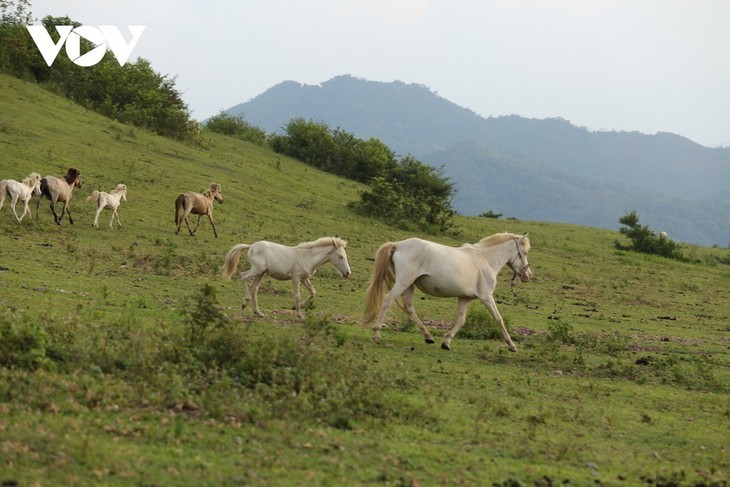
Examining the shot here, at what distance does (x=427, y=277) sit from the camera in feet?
47.7

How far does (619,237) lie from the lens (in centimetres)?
5247

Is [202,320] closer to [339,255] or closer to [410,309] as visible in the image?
[410,309]

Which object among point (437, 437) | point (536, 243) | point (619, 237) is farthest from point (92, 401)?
point (619, 237)

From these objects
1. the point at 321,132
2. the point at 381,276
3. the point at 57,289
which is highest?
the point at 321,132

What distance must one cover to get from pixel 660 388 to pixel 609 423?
326 cm

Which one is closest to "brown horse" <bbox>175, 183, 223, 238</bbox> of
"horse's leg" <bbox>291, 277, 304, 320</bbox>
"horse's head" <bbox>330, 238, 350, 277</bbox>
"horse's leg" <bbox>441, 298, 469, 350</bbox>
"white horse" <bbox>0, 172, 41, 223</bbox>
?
"white horse" <bbox>0, 172, 41, 223</bbox>

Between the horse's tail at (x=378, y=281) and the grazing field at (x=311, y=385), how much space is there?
0.49m

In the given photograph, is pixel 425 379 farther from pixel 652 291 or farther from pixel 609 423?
pixel 652 291

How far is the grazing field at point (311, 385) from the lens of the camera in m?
7.14

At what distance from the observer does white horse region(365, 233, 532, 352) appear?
14406 millimetres

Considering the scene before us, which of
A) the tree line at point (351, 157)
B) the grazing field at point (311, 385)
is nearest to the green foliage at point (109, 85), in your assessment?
the tree line at point (351, 157)

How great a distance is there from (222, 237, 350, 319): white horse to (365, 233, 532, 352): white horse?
115 centimetres

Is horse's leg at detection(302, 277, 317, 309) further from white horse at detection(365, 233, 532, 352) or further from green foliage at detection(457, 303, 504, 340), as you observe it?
green foliage at detection(457, 303, 504, 340)

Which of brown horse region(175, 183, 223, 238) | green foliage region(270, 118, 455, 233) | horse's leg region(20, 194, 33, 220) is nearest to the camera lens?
horse's leg region(20, 194, 33, 220)
